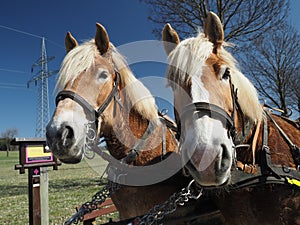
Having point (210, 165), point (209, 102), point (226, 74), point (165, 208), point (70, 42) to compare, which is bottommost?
point (165, 208)

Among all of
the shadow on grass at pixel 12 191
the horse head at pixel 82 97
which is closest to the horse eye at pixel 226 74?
the horse head at pixel 82 97

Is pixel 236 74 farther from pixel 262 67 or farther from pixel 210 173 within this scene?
pixel 262 67

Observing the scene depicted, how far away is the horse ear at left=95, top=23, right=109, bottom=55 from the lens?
103 inches

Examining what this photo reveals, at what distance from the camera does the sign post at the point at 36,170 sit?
426cm

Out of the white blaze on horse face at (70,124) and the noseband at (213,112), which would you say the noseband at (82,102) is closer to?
the white blaze on horse face at (70,124)

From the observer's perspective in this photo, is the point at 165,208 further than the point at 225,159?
Yes

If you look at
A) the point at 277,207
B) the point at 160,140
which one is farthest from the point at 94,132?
the point at 277,207

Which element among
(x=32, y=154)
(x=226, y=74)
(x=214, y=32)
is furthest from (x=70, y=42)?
(x=32, y=154)

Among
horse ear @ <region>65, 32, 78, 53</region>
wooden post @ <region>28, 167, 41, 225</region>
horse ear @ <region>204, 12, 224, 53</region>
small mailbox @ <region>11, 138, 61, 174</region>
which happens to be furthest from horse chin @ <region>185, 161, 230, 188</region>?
wooden post @ <region>28, 167, 41, 225</region>

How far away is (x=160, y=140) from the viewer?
2854mm

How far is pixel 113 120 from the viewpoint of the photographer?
2525 mm

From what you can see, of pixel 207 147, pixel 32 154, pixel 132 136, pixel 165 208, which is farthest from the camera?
pixel 32 154

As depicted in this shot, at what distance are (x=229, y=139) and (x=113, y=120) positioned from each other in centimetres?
114

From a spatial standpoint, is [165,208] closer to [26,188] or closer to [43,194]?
[43,194]
